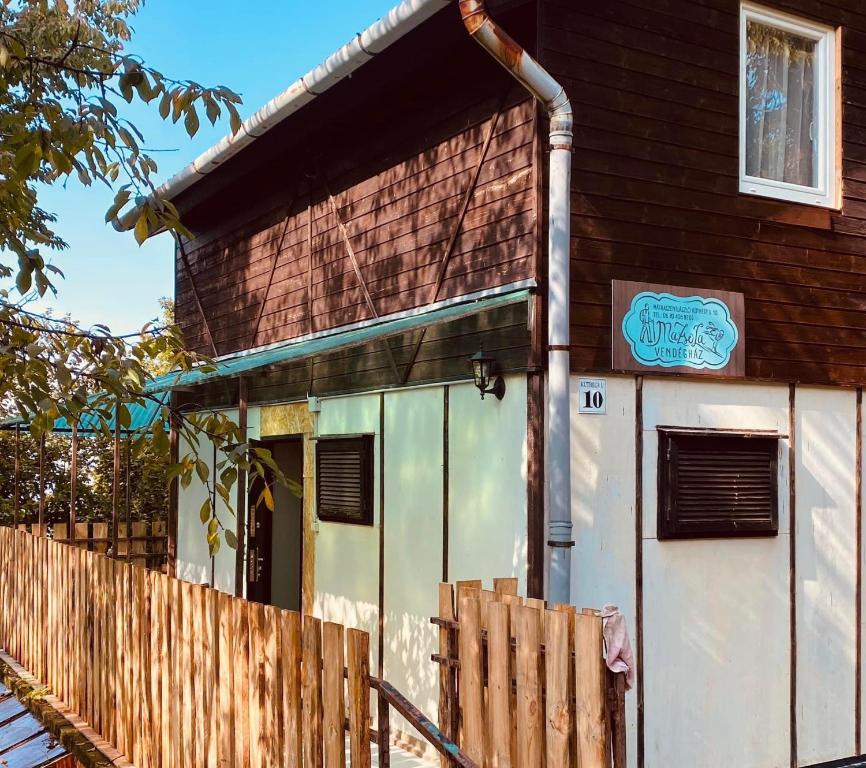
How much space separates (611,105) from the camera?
6250 mm

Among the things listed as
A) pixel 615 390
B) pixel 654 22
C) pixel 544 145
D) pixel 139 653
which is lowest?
pixel 139 653

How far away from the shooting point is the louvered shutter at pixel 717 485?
6270 millimetres

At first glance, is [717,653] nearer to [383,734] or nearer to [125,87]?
[383,734]

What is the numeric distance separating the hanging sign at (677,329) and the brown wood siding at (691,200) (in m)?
0.08

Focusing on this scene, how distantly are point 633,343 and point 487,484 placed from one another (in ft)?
4.16

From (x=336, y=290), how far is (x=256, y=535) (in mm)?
3010

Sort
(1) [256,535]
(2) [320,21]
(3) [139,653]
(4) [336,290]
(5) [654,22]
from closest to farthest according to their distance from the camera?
(3) [139,653], (5) [654,22], (4) [336,290], (1) [256,535], (2) [320,21]

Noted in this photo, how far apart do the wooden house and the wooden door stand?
222 centimetres

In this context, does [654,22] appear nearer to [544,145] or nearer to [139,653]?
[544,145]

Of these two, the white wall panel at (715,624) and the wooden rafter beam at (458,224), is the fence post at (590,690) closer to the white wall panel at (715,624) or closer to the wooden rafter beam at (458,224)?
the white wall panel at (715,624)

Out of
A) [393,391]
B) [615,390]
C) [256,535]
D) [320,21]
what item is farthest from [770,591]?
[320,21]

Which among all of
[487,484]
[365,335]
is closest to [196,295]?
[365,335]

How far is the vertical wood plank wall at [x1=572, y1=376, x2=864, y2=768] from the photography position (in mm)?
6074

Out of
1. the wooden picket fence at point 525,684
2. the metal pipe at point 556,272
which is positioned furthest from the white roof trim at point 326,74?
the wooden picket fence at point 525,684
